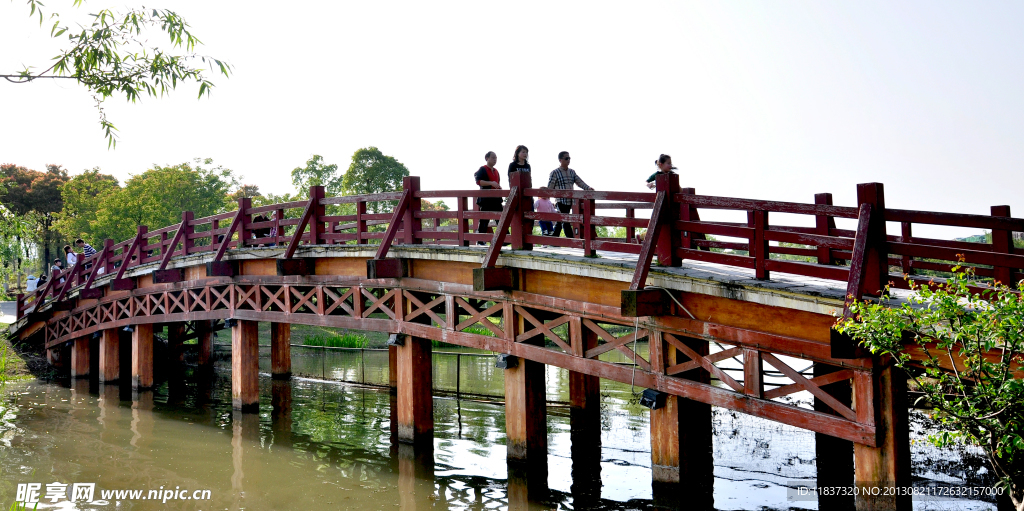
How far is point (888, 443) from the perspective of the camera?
6926 mm


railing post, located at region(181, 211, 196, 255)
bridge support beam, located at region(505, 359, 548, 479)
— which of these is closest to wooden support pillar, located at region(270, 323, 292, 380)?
railing post, located at region(181, 211, 196, 255)

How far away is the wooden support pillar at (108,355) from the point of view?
2214 centimetres

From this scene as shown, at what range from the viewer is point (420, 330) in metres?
13.0

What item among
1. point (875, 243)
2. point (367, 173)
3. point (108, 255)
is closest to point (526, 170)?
point (875, 243)

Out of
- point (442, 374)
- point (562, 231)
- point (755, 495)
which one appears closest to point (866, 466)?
point (755, 495)

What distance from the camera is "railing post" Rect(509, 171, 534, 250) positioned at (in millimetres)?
10562

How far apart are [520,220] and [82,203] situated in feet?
141

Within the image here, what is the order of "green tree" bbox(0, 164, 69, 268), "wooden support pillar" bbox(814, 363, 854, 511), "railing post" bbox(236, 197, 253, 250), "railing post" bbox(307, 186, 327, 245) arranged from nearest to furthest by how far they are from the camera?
"wooden support pillar" bbox(814, 363, 854, 511) → "railing post" bbox(307, 186, 327, 245) → "railing post" bbox(236, 197, 253, 250) → "green tree" bbox(0, 164, 69, 268)

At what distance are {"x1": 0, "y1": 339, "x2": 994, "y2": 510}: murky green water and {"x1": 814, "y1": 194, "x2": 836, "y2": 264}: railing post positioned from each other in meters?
3.36

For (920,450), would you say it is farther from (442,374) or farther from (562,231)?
(442,374)

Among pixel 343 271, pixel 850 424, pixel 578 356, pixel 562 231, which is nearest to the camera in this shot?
pixel 850 424

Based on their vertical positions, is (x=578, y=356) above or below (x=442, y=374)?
above

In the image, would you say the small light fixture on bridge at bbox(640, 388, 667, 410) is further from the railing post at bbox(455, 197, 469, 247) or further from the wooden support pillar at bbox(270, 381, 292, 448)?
the wooden support pillar at bbox(270, 381, 292, 448)

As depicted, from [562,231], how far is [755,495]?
5.16 metres
